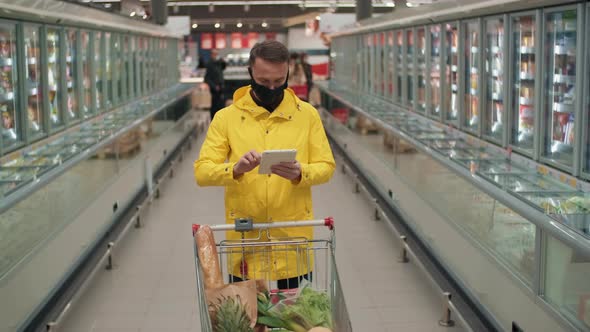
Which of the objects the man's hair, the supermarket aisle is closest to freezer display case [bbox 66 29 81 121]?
the supermarket aisle

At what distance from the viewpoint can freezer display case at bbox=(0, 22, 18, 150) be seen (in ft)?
24.5

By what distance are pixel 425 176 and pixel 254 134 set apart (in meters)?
4.33

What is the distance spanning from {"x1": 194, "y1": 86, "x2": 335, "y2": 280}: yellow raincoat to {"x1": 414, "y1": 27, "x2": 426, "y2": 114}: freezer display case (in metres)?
7.55

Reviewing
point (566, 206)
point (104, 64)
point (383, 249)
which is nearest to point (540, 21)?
point (566, 206)

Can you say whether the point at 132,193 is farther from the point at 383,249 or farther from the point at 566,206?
the point at 566,206

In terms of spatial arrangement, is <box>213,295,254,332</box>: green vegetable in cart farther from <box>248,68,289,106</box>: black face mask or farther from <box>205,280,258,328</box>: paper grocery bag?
<box>248,68,289,106</box>: black face mask

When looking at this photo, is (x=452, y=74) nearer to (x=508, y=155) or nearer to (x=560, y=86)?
(x=508, y=155)

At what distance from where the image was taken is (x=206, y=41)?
3462 cm

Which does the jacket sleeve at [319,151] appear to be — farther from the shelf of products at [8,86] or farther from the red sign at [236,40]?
the red sign at [236,40]

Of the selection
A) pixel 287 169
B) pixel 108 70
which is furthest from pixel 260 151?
pixel 108 70

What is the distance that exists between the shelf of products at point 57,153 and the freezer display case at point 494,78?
351cm

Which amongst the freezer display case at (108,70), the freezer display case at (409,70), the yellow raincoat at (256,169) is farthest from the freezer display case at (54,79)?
the yellow raincoat at (256,169)

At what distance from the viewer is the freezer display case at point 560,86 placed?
5.87 metres

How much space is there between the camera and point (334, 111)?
17.0 meters
